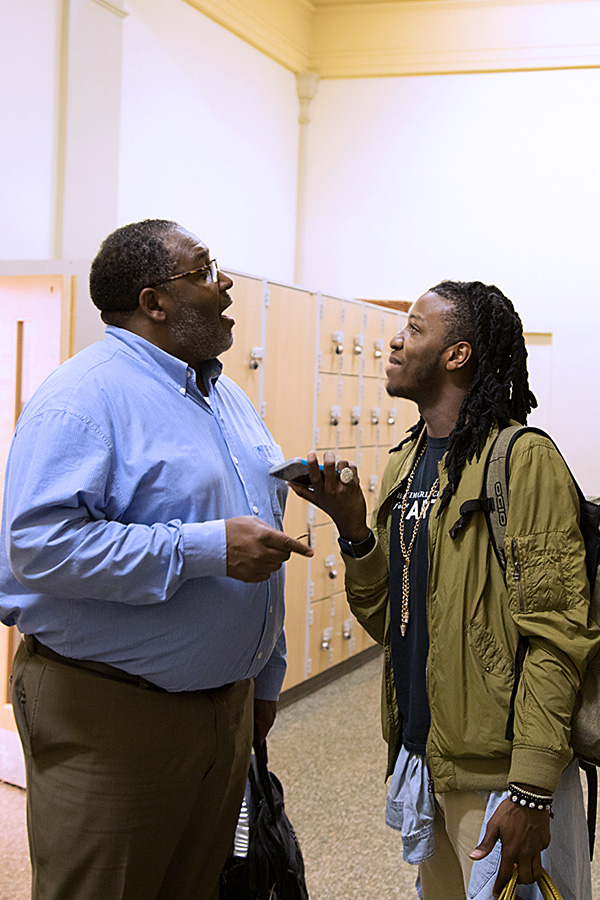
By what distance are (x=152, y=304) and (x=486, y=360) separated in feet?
2.45

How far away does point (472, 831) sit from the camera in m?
1.67

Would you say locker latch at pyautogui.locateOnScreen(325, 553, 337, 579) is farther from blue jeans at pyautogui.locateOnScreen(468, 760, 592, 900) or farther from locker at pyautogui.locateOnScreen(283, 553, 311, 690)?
blue jeans at pyautogui.locateOnScreen(468, 760, 592, 900)

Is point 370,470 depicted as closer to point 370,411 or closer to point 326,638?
point 370,411

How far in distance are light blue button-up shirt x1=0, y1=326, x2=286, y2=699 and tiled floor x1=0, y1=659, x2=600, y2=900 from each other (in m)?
1.64

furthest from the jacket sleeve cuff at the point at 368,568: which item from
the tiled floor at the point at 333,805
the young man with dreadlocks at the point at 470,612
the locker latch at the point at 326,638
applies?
the locker latch at the point at 326,638

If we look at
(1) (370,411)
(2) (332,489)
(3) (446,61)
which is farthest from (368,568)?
(3) (446,61)

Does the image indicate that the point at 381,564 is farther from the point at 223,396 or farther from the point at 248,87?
the point at 248,87

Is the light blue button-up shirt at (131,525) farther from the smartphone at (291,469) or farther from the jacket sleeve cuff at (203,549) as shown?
the smartphone at (291,469)

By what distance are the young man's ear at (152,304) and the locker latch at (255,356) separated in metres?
2.53

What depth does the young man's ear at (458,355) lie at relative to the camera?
1.88 meters

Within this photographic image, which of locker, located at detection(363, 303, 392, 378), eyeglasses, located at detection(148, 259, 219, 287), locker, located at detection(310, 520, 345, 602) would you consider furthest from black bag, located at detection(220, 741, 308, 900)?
locker, located at detection(363, 303, 392, 378)

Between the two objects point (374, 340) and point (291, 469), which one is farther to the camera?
point (374, 340)

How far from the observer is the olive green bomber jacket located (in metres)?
1.55

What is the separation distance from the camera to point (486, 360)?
1864mm
